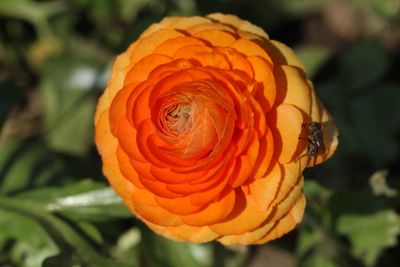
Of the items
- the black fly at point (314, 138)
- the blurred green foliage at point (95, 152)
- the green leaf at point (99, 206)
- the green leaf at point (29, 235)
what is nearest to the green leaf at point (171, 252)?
the blurred green foliage at point (95, 152)

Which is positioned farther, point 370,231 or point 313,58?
point 313,58

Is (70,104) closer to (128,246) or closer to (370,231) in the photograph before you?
(128,246)

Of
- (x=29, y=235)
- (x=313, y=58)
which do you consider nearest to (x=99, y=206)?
(x=29, y=235)

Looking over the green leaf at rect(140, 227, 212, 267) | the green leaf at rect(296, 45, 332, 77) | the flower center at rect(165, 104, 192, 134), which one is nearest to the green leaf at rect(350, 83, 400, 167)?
the green leaf at rect(296, 45, 332, 77)

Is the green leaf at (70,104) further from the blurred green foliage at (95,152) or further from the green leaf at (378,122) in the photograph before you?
the green leaf at (378,122)

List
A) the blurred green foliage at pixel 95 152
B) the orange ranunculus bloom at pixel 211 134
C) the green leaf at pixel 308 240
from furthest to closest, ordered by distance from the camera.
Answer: the green leaf at pixel 308 240 → the blurred green foliage at pixel 95 152 → the orange ranunculus bloom at pixel 211 134

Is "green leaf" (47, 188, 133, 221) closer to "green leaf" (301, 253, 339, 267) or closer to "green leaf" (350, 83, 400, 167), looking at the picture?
"green leaf" (301, 253, 339, 267)
